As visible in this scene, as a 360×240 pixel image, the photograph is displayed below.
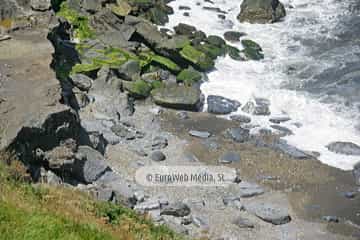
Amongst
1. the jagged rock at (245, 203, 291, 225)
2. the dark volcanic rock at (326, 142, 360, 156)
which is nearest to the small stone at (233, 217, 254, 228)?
the jagged rock at (245, 203, 291, 225)

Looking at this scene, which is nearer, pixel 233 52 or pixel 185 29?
pixel 233 52

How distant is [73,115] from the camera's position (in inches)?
956

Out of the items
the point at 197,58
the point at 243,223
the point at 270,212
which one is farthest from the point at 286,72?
the point at 243,223

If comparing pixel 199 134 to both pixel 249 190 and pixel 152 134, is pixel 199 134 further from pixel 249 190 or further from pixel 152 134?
pixel 249 190

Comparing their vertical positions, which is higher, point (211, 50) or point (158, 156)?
point (211, 50)

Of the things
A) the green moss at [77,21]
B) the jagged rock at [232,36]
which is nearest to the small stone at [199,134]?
the green moss at [77,21]

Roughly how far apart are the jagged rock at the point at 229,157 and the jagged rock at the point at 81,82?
8.00 m

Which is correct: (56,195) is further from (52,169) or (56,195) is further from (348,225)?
(348,225)

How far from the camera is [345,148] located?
2888cm

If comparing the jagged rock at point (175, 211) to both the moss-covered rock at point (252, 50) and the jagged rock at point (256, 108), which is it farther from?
the moss-covered rock at point (252, 50)

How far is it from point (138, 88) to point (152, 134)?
4053mm

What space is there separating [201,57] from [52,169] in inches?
Result: 620

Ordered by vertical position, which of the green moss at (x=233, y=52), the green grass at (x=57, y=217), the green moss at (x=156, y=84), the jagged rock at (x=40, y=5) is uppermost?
the green grass at (x=57, y=217)

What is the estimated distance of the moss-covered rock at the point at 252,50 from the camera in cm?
3828
